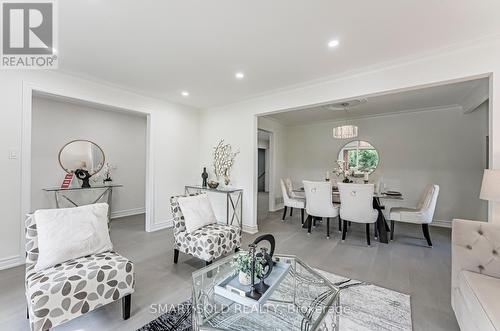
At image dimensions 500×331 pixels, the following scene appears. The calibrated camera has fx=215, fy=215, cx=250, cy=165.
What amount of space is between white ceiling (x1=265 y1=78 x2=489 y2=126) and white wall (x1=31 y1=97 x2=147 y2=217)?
A: 380 cm

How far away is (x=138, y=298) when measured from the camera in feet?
6.79

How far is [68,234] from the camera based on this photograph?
184 centimetres

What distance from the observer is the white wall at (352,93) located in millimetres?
2285

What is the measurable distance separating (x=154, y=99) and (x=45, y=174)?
8.35ft

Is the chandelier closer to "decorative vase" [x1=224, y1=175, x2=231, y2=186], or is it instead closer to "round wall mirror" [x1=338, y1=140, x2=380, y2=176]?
"round wall mirror" [x1=338, y1=140, x2=380, y2=176]

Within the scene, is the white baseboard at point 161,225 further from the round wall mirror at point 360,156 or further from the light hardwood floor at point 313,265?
the round wall mirror at point 360,156

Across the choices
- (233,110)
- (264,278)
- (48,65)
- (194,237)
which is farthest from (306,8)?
(48,65)

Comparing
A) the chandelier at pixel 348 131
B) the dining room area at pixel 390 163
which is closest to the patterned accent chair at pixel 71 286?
the dining room area at pixel 390 163

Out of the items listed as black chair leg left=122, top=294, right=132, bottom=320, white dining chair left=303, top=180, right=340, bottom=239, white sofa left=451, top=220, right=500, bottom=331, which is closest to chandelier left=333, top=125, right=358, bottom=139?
white dining chair left=303, top=180, right=340, bottom=239

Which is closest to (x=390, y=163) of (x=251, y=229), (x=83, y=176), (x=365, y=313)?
(x=251, y=229)

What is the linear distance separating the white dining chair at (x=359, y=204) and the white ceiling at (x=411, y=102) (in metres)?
1.80

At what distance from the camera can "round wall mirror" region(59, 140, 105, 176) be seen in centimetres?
437

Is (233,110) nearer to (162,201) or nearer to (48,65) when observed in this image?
(162,201)

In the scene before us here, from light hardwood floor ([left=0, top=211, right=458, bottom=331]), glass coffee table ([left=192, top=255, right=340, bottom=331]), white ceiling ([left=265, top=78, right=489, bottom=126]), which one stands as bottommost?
light hardwood floor ([left=0, top=211, right=458, bottom=331])
